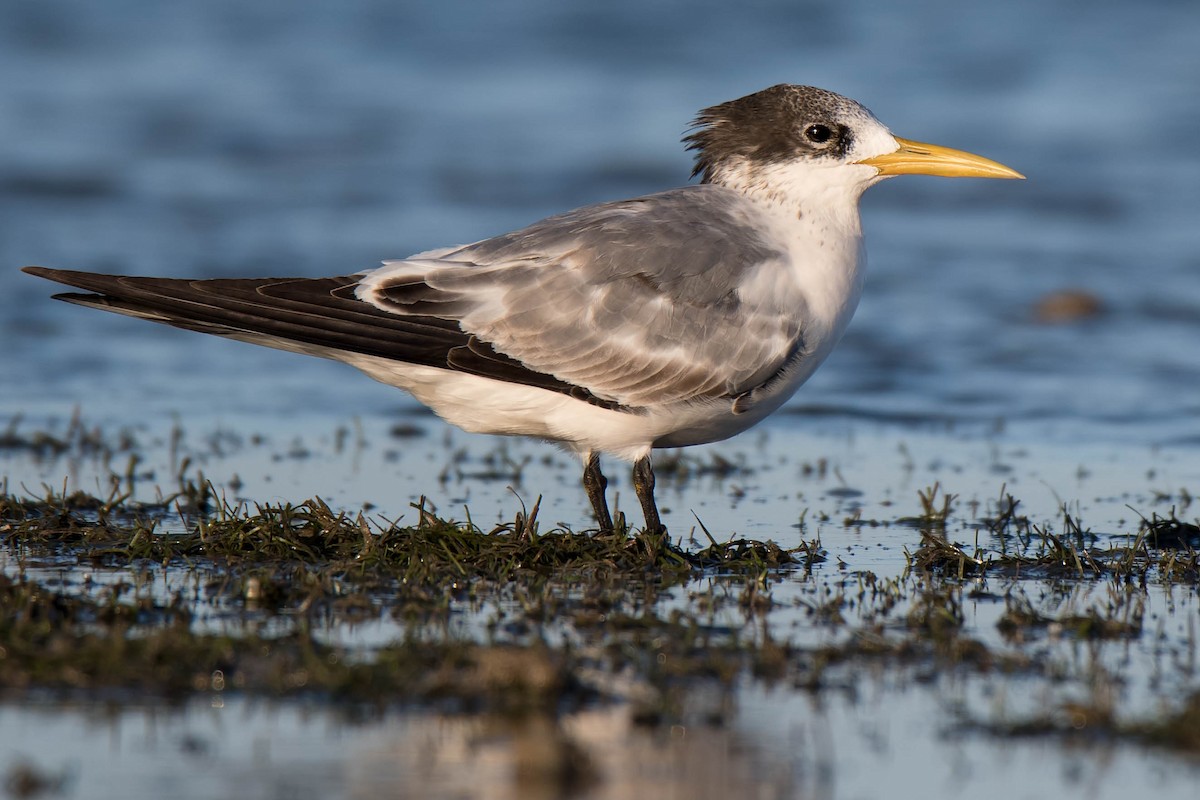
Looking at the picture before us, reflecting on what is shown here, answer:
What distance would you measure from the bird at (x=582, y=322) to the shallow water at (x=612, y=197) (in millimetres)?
610

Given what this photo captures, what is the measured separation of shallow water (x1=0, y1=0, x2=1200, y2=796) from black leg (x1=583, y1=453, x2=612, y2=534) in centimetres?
43

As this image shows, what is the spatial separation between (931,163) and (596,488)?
5.91ft

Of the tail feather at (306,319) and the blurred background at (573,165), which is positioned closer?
the tail feather at (306,319)

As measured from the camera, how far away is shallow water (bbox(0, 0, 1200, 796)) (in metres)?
3.88

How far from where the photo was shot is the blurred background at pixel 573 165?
882 centimetres

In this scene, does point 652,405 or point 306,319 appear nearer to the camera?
point 306,319

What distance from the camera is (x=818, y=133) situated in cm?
609

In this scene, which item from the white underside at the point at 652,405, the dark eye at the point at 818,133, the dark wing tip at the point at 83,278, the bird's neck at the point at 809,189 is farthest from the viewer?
the dark eye at the point at 818,133

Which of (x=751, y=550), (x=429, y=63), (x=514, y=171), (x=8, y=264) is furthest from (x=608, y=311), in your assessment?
(x=429, y=63)

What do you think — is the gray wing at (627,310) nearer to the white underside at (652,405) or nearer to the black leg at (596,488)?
the white underside at (652,405)

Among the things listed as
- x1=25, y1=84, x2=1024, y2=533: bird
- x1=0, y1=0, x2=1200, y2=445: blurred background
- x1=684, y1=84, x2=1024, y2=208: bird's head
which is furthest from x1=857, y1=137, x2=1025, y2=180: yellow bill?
x1=0, y1=0, x2=1200, y2=445: blurred background

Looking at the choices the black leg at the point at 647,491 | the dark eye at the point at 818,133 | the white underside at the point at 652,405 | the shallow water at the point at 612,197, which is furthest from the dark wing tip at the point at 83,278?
the dark eye at the point at 818,133

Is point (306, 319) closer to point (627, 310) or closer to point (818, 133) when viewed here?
point (627, 310)

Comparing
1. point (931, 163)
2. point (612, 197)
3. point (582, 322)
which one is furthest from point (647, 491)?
point (612, 197)
